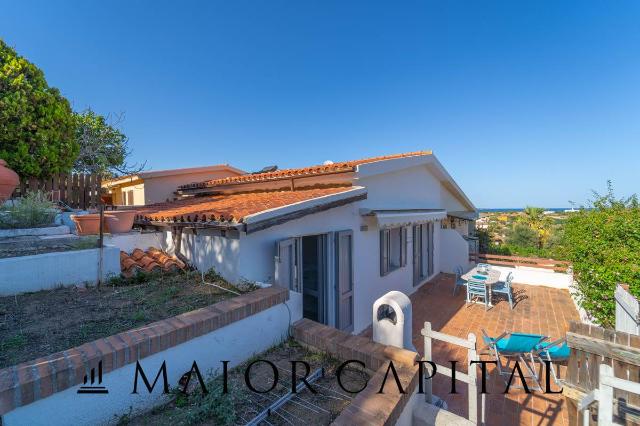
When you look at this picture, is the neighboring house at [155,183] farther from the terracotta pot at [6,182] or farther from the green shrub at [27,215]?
the green shrub at [27,215]

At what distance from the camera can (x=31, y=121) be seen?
1251 cm

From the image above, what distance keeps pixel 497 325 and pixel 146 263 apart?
46.0 feet

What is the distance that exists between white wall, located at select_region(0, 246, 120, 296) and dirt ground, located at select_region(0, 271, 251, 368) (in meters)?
0.22

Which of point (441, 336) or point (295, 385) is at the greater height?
point (441, 336)

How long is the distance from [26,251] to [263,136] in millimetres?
21858

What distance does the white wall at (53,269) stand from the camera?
5.88m

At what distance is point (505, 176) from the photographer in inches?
1465

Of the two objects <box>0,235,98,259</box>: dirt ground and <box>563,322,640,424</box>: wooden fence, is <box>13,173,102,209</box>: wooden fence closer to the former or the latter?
<box>0,235,98,259</box>: dirt ground

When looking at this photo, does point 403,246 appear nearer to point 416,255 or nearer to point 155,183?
point 416,255

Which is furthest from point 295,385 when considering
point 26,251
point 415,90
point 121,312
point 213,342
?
point 415,90

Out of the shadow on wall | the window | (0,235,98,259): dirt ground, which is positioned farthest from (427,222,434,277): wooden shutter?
(0,235,98,259): dirt ground

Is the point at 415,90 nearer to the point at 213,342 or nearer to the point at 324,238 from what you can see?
the point at 324,238

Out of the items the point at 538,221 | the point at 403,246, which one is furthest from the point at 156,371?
the point at 538,221

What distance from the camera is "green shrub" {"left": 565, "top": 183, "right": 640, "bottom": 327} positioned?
8.93m
